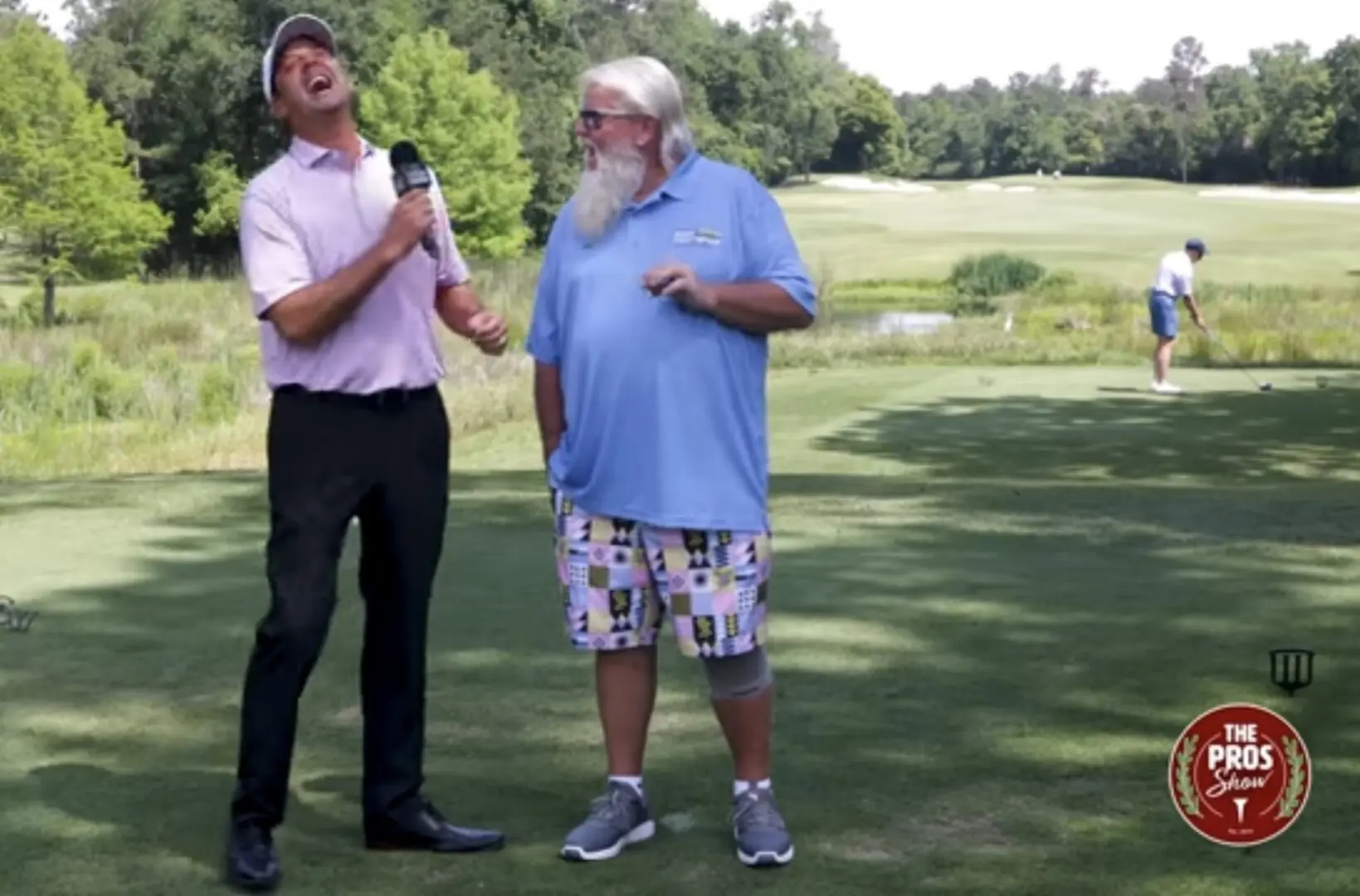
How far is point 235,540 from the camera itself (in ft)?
33.1

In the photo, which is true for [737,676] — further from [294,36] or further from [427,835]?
[294,36]

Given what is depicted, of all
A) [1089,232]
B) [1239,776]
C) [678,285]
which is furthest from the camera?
[1089,232]

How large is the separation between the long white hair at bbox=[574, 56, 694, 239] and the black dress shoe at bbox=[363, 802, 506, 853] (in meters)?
1.38

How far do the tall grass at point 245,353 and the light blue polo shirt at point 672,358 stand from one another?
12.1 meters

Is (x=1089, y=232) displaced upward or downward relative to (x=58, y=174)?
downward

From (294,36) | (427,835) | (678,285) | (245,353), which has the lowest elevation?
(245,353)

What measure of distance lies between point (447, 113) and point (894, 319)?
18.4 m

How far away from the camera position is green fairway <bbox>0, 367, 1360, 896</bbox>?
474 cm

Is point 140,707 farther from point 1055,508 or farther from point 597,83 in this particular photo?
point 1055,508

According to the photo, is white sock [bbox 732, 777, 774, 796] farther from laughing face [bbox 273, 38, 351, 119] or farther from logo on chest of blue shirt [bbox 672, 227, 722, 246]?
laughing face [bbox 273, 38, 351, 119]

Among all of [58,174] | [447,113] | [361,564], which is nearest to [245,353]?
[58,174]

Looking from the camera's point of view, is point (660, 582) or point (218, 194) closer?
point (660, 582)

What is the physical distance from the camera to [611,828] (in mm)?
4820

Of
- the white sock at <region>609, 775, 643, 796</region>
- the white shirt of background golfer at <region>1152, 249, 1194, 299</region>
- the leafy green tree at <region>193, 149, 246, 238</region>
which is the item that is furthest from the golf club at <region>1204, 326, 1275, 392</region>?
the leafy green tree at <region>193, 149, 246, 238</region>
